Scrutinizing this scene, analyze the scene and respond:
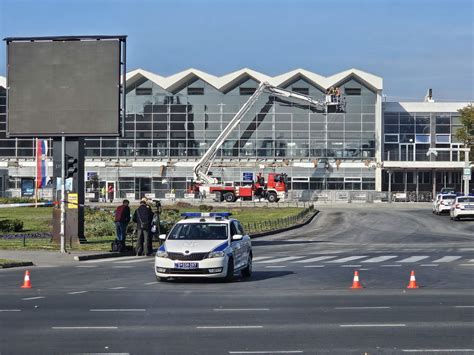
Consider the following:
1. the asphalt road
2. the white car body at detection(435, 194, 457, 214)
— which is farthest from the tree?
the asphalt road

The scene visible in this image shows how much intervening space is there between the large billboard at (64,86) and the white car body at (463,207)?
98.7 ft

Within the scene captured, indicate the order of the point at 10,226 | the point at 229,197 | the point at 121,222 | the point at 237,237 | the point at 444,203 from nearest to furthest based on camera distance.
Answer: the point at 237,237
the point at 121,222
the point at 10,226
the point at 444,203
the point at 229,197

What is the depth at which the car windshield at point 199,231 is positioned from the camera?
23297mm

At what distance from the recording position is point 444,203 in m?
66.4

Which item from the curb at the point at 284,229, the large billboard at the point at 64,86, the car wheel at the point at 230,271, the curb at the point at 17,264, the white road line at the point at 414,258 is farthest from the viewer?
the curb at the point at 284,229

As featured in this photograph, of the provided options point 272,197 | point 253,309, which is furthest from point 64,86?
point 272,197

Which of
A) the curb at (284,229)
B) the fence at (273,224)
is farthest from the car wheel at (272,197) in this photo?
the fence at (273,224)

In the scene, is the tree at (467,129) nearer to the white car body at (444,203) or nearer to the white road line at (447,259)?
the white car body at (444,203)

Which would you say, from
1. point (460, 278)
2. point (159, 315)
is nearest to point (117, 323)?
point (159, 315)

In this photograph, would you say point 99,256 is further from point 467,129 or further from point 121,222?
point 467,129

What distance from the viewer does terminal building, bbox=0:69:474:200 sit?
94812 mm

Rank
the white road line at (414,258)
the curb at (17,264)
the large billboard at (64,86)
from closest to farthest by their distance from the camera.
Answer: the curb at (17,264) → the white road line at (414,258) → the large billboard at (64,86)

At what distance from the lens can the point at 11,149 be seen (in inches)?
3871

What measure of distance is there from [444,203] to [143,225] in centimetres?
3894
